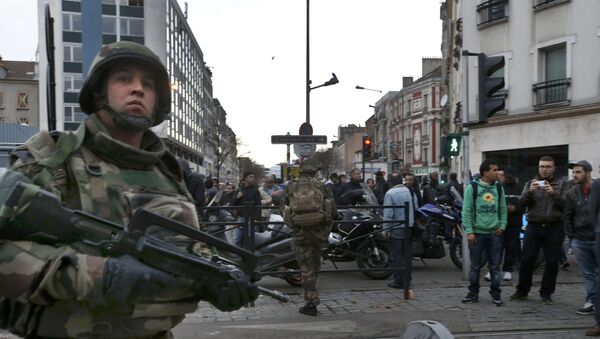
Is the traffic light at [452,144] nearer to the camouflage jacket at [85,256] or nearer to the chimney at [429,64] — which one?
the camouflage jacket at [85,256]

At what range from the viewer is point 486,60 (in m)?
7.87

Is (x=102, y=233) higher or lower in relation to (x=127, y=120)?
lower

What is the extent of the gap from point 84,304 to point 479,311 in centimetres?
590

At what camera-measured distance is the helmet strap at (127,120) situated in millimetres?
1878

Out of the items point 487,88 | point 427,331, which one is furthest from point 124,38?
point 427,331

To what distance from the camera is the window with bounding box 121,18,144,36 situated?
51.1 metres

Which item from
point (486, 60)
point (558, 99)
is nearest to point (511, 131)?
point (558, 99)

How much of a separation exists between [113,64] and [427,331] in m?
1.67

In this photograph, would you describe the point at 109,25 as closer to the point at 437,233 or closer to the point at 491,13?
the point at 491,13

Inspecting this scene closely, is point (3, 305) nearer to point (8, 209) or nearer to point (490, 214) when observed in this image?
point (8, 209)

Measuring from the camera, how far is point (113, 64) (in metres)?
1.93

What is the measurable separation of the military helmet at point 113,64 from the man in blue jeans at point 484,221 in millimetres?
5780

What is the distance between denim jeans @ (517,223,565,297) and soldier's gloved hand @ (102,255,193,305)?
255 inches

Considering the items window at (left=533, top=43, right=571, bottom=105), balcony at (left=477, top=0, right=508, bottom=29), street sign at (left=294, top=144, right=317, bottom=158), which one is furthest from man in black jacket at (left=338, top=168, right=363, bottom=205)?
balcony at (left=477, top=0, right=508, bottom=29)
